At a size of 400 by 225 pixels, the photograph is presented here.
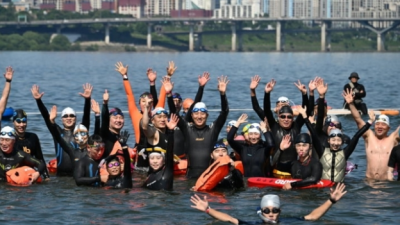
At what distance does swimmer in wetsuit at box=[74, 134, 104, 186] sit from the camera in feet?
65.3

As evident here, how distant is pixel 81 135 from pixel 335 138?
4985 millimetres

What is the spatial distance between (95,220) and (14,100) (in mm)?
33498

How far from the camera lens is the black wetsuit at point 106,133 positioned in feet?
68.0

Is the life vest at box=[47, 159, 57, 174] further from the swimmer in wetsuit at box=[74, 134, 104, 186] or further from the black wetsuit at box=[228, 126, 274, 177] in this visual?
the black wetsuit at box=[228, 126, 274, 177]

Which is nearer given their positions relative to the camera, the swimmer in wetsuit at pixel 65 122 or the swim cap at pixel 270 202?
the swim cap at pixel 270 202

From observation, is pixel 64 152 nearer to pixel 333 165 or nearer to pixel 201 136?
pixel 201 136

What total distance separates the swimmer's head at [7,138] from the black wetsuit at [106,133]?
73.7 inches

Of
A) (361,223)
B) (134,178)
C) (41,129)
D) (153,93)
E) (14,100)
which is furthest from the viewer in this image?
(14,100)

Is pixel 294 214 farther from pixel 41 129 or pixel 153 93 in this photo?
pixel 41 129

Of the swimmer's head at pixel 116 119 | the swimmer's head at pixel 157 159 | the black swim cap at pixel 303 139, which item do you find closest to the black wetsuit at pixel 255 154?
the black swim cap at pixel 303 139

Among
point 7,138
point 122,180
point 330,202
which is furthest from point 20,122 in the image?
point 330,202

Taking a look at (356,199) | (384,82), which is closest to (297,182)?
(356,199)

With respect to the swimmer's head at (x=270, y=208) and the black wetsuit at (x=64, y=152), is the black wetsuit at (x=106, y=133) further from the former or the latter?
the swimmer's head at (x=270, y=208)

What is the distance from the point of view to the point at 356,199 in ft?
66.0
